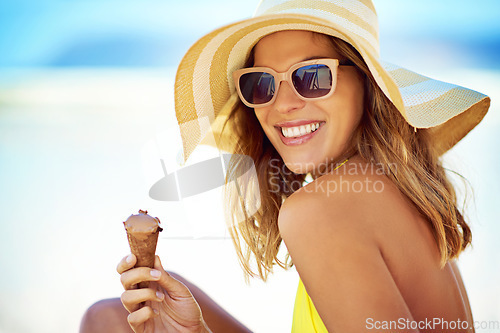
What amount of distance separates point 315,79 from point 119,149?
281 centimetres

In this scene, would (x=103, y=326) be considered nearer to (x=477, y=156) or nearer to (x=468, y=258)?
(x=468, y=258)

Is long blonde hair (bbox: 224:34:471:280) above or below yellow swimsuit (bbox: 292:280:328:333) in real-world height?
above

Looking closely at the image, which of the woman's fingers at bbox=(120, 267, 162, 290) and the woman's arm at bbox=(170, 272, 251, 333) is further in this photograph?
the woman's arm at bbox=(170, 272, 251, 333)

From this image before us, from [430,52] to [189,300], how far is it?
4270 millimetres

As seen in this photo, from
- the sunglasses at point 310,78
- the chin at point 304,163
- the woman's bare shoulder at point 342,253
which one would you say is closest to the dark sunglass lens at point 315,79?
the sunglasses at point 310,78

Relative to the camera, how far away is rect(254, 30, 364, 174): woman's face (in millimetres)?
1576

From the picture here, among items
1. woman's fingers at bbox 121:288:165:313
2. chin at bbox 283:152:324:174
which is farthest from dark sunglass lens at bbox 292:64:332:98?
woman's fingers at bbox 121:288:165:313

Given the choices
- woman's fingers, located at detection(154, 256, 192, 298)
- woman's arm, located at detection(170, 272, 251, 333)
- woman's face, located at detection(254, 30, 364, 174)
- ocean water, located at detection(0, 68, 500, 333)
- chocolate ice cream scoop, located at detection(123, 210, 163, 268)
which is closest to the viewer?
chocolate ice cream scoop, located at detection(123, 210, 163, 268)

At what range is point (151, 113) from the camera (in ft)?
15.0

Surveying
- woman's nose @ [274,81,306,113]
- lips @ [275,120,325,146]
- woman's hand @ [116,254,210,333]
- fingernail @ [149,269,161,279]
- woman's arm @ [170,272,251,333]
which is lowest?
woman's arm @ [170,272,251,333]

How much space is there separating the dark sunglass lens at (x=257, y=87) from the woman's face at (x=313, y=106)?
3cm

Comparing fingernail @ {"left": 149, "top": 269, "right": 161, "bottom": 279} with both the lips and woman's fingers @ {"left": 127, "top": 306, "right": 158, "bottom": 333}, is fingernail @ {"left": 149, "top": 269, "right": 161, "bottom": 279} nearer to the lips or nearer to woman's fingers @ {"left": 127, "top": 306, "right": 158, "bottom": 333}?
woman's fingers @ {"left": 127, "top": 306, "right": 158, "bottom": 333}

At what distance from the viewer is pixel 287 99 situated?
5.24 ft

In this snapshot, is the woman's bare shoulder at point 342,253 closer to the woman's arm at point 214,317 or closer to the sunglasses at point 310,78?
the sunglasses at point 310,78
